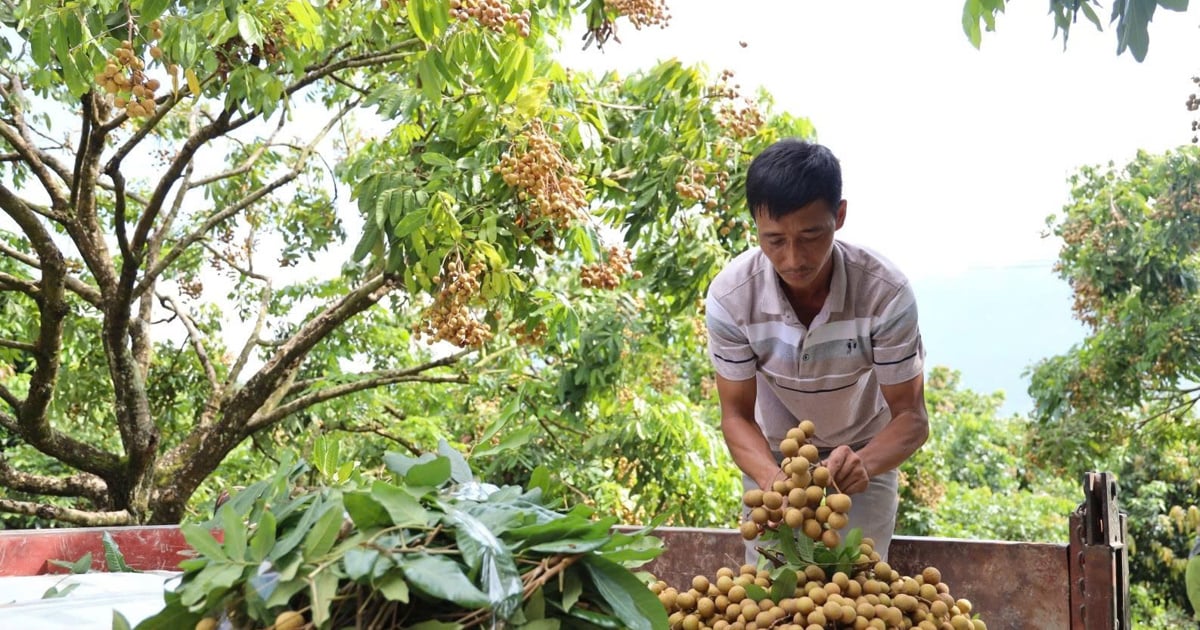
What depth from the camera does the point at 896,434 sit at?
1637 mm

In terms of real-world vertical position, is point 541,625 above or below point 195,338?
below

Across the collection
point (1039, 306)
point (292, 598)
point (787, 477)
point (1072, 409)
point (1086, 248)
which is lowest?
point (292, 598)

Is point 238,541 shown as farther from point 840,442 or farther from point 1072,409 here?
point 1072,409

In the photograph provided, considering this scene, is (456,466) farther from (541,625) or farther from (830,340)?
(830,340)

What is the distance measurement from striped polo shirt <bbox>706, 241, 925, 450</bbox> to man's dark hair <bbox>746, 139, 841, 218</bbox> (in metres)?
0.21

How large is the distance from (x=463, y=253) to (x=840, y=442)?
4.14 ft

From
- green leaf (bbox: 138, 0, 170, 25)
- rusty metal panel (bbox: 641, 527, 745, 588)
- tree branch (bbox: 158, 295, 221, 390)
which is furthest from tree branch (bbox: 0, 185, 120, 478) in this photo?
rusty metal panel (bbox: 641, 527, 745, 588)

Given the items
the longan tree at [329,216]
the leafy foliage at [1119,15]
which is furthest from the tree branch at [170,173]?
the leafy foliage at [1119,15]

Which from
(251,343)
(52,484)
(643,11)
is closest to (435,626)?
(643,11)

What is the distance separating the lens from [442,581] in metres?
0.82

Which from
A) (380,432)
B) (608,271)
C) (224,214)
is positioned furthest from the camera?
(380,432)

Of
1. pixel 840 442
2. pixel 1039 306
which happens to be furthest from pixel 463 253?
pixel 1039 306

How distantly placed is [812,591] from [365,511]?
543mm

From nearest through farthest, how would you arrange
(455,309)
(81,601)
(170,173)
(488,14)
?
1. (81,601)
2. (488,14)
3. (455,309)
4. (170,173)
